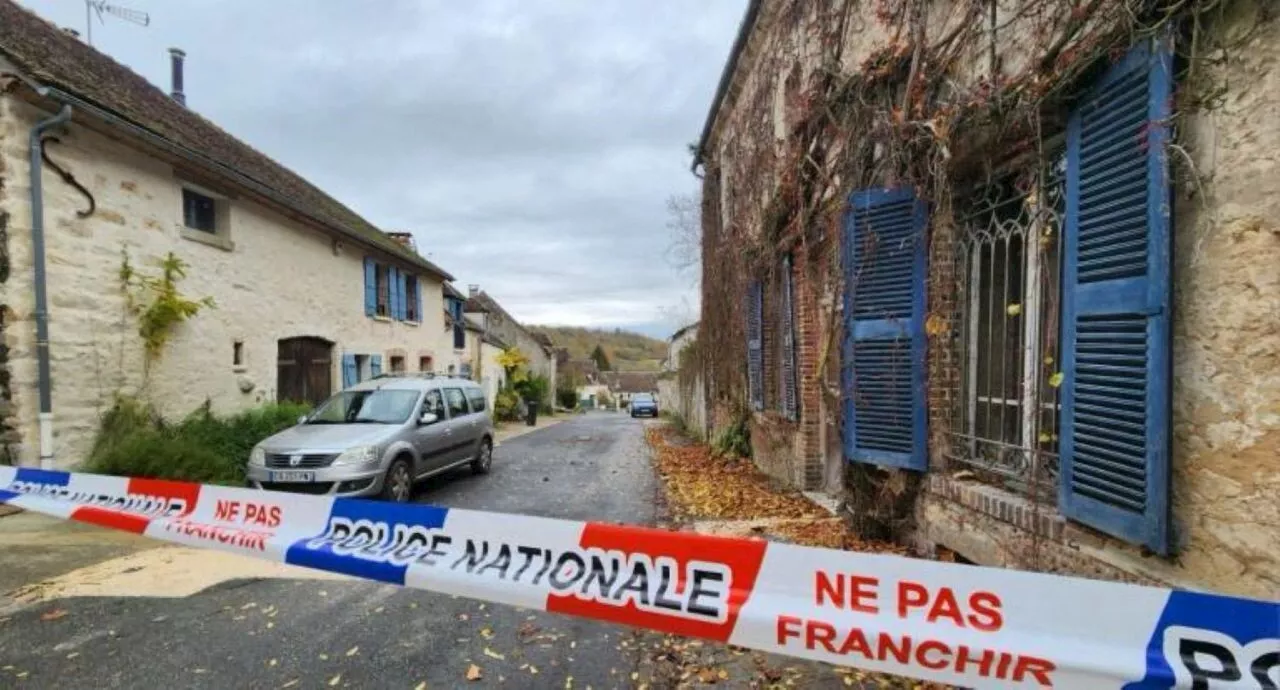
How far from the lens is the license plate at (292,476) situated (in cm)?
669

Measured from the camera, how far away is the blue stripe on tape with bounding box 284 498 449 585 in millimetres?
2990

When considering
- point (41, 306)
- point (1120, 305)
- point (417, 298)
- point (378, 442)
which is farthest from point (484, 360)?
point (1120, 305)

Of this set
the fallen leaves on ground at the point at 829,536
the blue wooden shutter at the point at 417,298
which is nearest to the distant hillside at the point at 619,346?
the blue wooden shutter at the point at 417,298

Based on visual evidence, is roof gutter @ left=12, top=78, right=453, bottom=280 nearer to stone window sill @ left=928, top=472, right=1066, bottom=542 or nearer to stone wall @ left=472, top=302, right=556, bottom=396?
stone window sill @ left=928, top=472, right=1066, bottom=542

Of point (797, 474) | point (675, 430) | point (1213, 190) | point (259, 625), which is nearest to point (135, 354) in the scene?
point (259, 625)

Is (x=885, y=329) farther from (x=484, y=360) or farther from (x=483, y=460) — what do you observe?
(x=484, y=360)

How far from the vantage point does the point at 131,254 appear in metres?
8.39

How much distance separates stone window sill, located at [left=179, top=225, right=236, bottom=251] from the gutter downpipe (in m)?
2.24

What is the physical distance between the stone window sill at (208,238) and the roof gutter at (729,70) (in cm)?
892

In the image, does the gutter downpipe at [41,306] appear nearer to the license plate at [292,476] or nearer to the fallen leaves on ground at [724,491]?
the license plate at [292,476]

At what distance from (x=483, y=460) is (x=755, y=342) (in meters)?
4.91

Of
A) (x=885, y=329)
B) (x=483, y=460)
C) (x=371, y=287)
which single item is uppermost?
(x=371, y=287)

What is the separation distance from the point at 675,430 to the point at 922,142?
16.1m

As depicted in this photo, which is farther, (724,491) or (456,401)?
(456,401)
